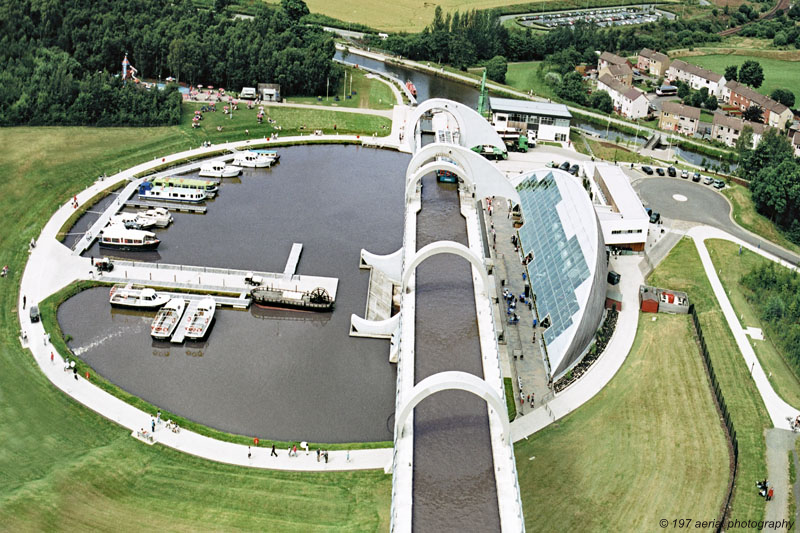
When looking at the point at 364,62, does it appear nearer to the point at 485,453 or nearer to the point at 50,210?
the point at 50,210

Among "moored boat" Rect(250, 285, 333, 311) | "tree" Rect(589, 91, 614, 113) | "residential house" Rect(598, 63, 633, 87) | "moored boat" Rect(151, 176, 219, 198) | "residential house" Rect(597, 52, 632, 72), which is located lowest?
"moored boat" Rect(250, 285, 333, 311)

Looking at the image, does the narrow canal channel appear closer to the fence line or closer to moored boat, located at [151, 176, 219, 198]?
the fence line

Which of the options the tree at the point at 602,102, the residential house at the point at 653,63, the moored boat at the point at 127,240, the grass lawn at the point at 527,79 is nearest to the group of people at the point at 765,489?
the moored boat at the point at 127,240

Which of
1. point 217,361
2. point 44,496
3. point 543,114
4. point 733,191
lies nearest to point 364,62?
point 543,114

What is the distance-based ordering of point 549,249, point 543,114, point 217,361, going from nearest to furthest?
1. point 217,361
2. point 549,249
3. point 543,114

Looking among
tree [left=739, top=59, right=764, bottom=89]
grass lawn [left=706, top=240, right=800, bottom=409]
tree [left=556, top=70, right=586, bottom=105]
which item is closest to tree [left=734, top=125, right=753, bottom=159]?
tree [left=556, top=70, right=586, bottom=105]
